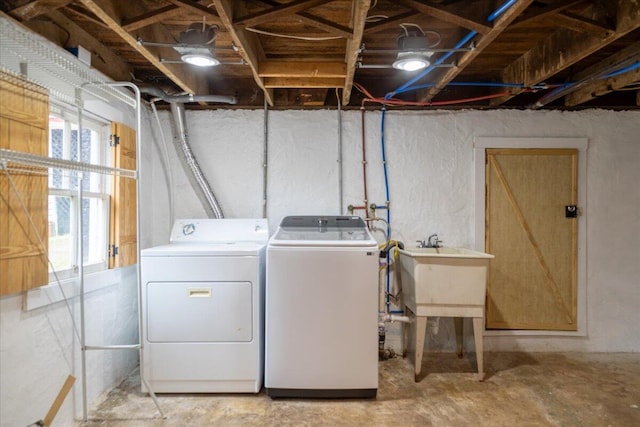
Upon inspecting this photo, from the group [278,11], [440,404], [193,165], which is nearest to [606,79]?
[278,11]

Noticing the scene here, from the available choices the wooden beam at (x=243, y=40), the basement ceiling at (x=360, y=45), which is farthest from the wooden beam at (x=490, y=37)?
the wooden beam at (x=243, y=40)

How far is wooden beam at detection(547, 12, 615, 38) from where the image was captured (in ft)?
5.57

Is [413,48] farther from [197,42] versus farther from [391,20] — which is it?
[197,42]

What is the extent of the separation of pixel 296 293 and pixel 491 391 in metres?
1.42

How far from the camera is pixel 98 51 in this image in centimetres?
217

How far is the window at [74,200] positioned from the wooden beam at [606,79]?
3134 mm

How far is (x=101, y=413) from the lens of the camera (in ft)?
6.57

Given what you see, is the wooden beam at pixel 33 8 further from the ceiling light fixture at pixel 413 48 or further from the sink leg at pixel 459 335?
the sink leg at pixel 459 335

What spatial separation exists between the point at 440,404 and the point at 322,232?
4.15 feet

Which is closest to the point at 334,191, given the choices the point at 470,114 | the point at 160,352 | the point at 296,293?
the point at 296,293

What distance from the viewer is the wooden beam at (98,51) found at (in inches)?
74.2

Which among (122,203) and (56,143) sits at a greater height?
(56,143)

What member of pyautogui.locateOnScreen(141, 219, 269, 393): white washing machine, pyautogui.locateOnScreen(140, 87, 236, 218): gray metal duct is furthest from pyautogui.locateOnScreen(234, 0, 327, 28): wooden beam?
pyautogui.locateOnScreen(141, 219, 269, 393): white washing machine

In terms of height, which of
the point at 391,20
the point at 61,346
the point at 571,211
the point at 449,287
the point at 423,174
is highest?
the point at 391,20
